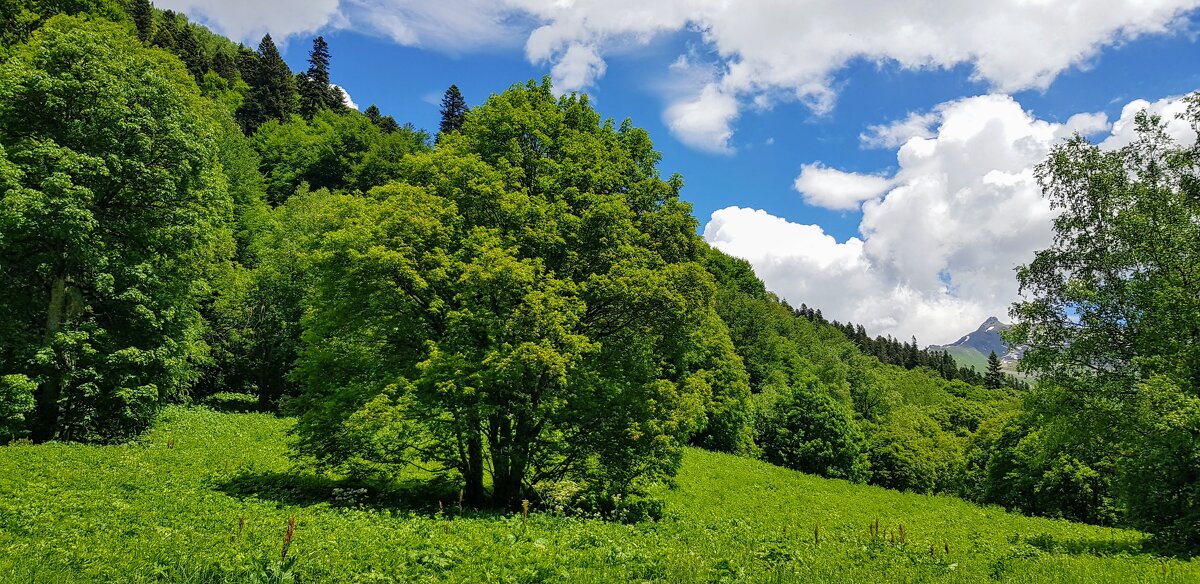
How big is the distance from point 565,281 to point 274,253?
124ft

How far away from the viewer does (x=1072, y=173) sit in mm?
23578

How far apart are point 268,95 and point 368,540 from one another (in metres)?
110

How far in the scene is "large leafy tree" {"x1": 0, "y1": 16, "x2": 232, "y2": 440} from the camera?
2184cm

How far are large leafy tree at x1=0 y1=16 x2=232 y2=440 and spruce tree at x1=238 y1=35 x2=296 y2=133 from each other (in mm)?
81038

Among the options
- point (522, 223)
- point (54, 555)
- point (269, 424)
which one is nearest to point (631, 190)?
point (522, 223)

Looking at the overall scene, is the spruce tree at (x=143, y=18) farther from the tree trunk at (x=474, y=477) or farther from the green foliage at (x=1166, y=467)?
the green foliage at (x=1166, y=467)

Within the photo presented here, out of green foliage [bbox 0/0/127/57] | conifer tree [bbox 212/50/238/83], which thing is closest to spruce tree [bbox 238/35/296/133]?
conifer tree [bbox 212/50/238/83]

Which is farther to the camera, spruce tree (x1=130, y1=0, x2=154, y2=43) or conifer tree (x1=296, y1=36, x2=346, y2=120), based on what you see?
conifer tree (x1=296, y1=36, x2=346, y2=120)

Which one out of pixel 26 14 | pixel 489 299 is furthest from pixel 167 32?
pixel 489 299

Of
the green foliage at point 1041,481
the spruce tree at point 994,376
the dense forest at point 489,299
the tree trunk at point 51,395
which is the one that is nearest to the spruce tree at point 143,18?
the dense forest at point 489,299

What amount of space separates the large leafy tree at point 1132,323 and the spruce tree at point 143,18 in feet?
372

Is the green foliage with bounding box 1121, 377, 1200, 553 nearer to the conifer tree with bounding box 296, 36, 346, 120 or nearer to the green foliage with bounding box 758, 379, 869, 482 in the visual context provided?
the green foliage with bounding box 758, 379, 869, 482

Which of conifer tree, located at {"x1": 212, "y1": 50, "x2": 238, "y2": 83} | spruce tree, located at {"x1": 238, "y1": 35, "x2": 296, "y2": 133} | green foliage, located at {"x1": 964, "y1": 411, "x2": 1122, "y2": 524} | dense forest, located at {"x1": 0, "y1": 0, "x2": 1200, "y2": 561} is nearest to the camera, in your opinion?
dense forest, located at {"x1": 0, "y1": 0, "x2": 1200, "y2": 561}

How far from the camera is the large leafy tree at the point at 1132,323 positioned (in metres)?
18.5
